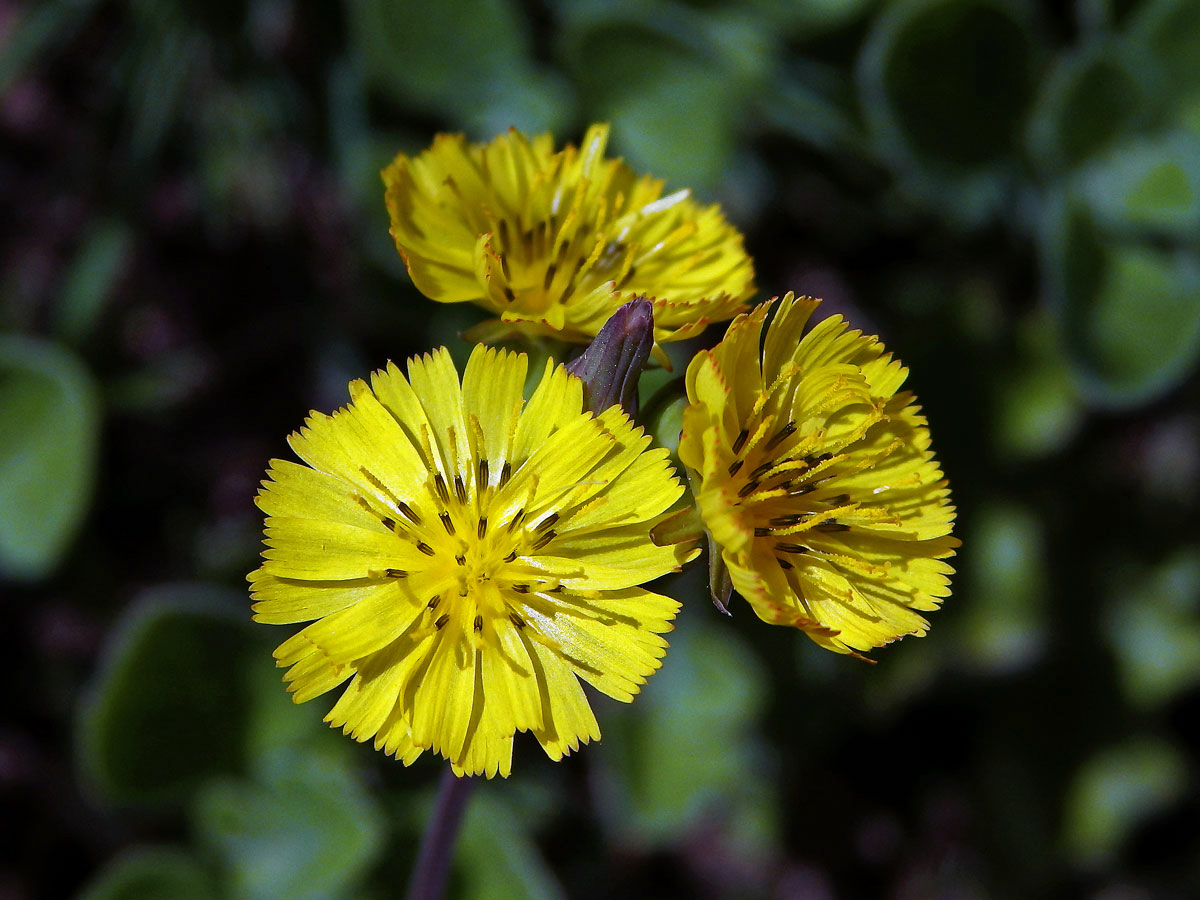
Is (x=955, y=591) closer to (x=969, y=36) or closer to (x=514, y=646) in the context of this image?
(x=969, y=36)

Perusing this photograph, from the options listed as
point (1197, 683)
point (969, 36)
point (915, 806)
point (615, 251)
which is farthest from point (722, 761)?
point (969, 36)

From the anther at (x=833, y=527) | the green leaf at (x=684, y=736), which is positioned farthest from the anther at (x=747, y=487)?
the green leaf at (x=684, y=736)

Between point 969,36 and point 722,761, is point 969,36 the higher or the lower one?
the higher one

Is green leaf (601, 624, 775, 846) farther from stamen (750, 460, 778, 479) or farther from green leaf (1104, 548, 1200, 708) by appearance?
stamen (750, 460, 778, 479)

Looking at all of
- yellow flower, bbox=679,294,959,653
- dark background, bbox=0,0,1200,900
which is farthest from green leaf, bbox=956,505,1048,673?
yellow flower, bbox=679,294,959,653

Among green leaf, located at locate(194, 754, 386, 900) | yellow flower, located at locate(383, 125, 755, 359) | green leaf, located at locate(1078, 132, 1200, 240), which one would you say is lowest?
green leaf, located at locate(194, 754, 386, 900)

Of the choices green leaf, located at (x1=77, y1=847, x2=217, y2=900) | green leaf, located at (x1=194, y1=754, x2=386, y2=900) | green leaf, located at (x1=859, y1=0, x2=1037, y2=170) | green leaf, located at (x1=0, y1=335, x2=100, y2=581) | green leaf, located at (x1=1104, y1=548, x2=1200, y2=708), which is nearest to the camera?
green leaf, located at (x1=194, y1=754, x2=386, y2=900)
